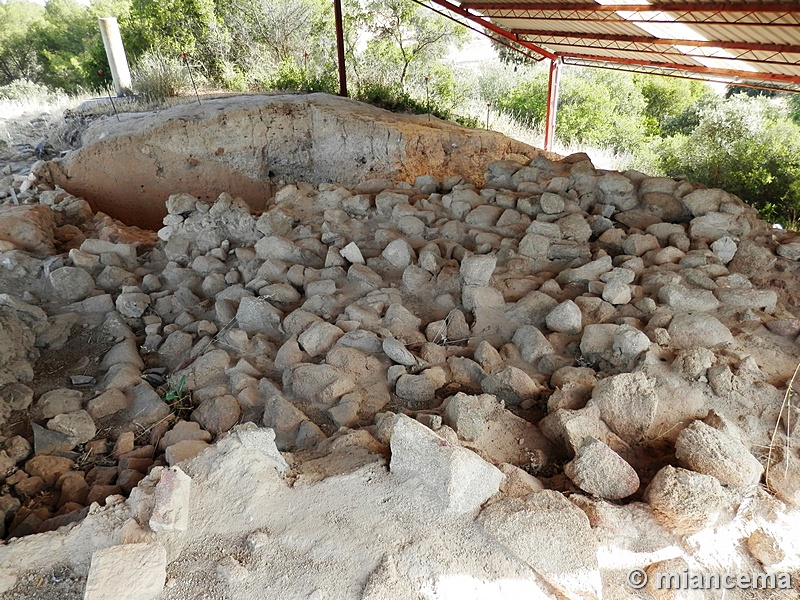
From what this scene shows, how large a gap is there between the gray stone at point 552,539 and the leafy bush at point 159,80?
332 inches

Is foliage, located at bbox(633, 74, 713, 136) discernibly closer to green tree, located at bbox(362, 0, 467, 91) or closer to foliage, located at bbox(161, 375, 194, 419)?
green tree, located at bbox(362, 0, 467, 91)

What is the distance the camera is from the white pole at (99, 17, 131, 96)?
1020 cm

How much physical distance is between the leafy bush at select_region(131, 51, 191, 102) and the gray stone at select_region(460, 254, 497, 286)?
6939 millimetres

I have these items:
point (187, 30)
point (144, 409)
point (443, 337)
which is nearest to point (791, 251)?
point (443, 337)

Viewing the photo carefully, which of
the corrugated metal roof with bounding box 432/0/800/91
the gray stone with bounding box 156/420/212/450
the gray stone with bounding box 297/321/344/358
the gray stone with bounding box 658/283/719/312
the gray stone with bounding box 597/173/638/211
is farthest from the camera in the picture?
the corrugated metal roof with bounding box 432/0/800/91

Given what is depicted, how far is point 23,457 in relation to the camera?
8.41 feet

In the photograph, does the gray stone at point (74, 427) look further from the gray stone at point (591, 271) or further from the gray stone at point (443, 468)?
the gray stone at point (591, 271)

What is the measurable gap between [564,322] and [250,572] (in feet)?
6.37

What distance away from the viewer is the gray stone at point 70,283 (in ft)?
12.9

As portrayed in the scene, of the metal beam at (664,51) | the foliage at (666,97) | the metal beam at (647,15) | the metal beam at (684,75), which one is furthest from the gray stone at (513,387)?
Answer: the foliage at (666,97)

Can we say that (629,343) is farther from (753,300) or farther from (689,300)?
(753,300)

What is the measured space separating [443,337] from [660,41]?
7.18 m

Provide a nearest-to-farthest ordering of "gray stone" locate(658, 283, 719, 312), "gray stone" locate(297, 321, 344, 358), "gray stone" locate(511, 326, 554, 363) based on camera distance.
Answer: "gray stone" locate(511, 326, 554, 363)
"gray stone" locate(658, 283, 719, 312)
"gray stone" locate(297, 321, 344, 358)

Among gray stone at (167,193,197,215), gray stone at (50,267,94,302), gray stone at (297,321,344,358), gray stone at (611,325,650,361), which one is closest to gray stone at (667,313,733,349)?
gray stone at (611,325,650,361)
